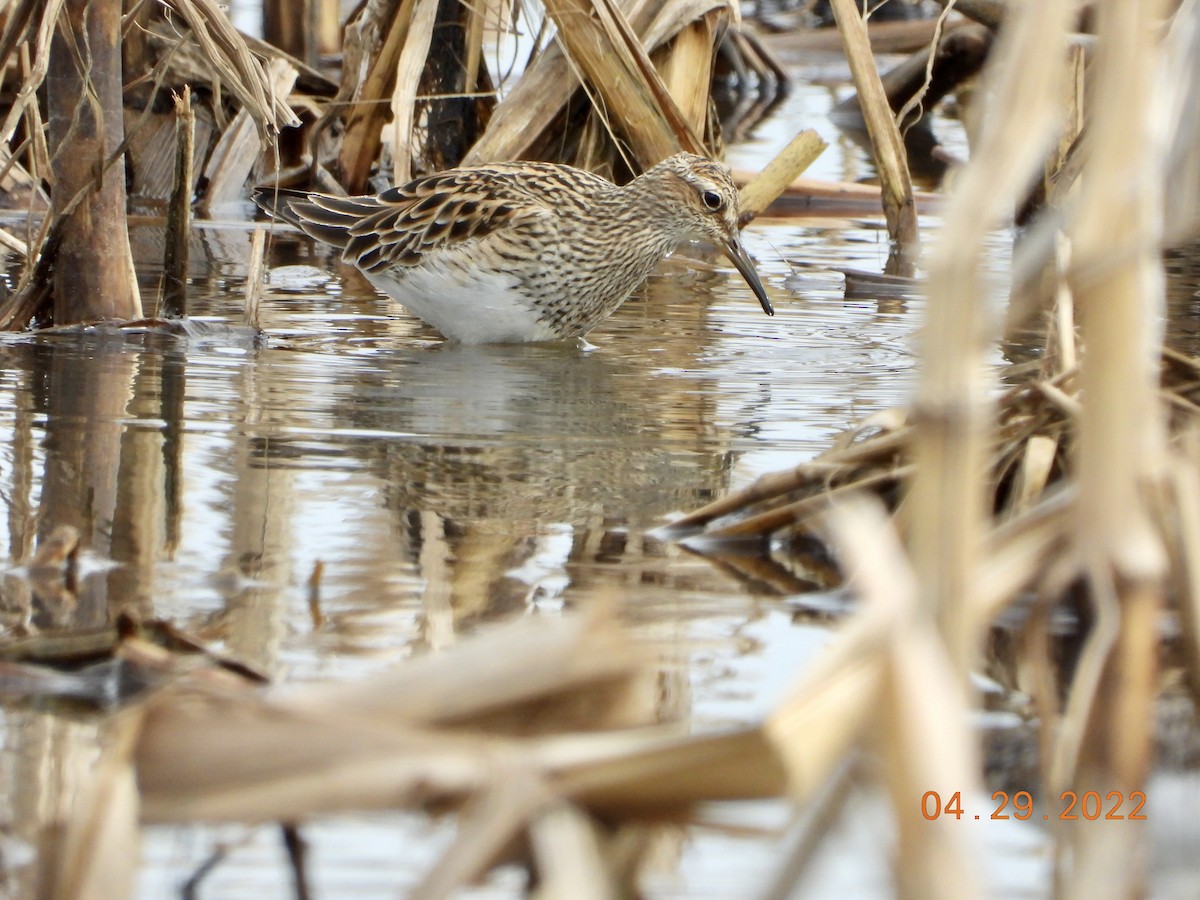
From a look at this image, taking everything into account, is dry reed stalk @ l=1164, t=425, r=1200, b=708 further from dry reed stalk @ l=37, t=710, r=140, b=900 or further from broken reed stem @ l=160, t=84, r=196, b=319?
broken reed stem @ l=160, t=84, r=196, b=319

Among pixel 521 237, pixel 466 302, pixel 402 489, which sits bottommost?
pixel 402 489

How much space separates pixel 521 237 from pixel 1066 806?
15.2ft

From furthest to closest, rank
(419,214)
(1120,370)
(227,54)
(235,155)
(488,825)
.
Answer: (235,155), (419,214), (227,54), (1120,370), (488,825)

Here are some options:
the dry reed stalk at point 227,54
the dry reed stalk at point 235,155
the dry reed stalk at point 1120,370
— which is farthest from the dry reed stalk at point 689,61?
the dry reed stalk at point 1120,370

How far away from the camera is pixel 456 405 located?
529cm

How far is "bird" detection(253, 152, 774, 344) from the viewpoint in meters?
6.59

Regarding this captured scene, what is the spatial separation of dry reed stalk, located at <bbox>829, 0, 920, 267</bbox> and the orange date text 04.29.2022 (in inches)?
207

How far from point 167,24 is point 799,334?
3.78 metres

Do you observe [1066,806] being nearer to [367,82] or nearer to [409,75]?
[409,75]

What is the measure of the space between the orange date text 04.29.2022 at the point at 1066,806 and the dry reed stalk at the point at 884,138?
5.25m

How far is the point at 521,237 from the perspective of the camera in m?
6.72

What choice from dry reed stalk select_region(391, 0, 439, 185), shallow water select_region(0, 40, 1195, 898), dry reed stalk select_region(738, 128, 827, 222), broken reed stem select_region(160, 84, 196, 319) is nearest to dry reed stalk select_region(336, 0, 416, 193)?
dry reed stalk select_region(391, 0, 439, 185)

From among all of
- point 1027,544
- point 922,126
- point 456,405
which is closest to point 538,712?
point 1027,544

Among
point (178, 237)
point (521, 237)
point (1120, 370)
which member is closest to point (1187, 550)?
point (1120, 370)
